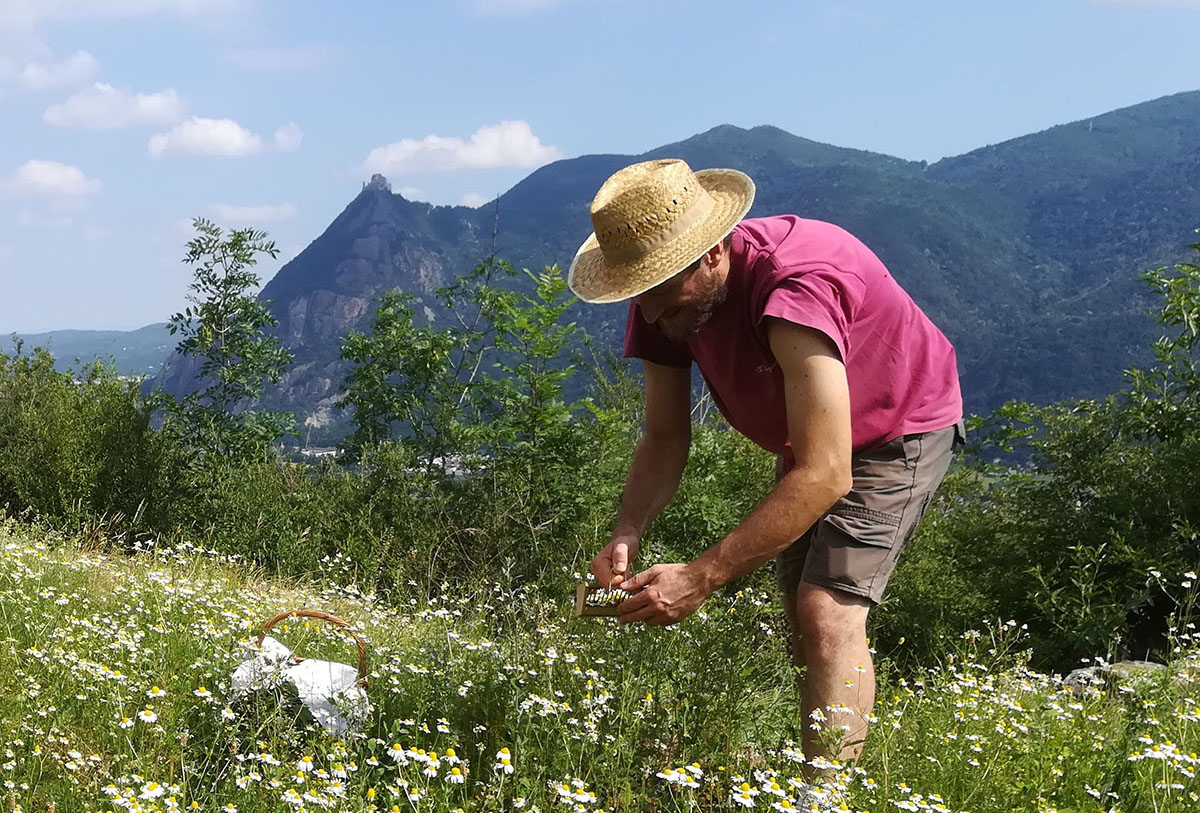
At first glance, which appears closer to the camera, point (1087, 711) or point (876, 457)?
point (876, 457)

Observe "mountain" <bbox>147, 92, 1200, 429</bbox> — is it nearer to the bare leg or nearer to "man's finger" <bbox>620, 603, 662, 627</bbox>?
the bare leg

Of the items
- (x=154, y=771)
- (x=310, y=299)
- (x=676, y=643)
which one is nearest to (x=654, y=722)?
(x=676, y=643)

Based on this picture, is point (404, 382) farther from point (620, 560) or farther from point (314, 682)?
point (620, 560)

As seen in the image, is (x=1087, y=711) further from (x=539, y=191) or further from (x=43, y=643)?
(x=539, y=191)

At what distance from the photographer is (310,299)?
137m

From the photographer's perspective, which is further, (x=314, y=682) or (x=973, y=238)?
(x=973, y=238)

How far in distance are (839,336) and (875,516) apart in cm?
62

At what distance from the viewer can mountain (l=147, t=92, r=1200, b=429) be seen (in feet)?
281

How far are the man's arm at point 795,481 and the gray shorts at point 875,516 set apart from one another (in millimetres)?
290

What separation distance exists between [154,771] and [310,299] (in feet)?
462

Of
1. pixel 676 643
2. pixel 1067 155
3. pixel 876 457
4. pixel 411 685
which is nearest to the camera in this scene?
pixel 876 457

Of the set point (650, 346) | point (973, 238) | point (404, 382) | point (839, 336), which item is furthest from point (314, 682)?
point (973, 238)

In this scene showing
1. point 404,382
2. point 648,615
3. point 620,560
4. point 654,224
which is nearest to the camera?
point 648,615

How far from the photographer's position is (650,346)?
302cm
